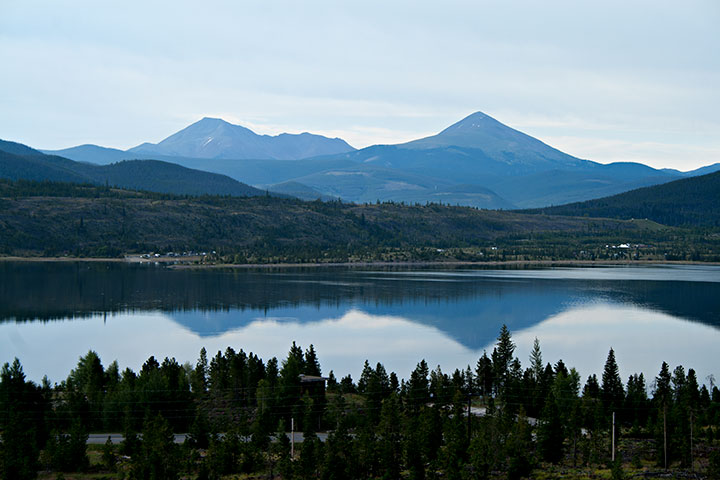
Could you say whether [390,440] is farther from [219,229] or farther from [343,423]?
[219,229]

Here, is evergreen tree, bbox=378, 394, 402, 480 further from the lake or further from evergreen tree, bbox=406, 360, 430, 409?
the lake

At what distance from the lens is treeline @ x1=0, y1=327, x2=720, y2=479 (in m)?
28.3

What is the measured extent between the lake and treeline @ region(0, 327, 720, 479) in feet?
32.7

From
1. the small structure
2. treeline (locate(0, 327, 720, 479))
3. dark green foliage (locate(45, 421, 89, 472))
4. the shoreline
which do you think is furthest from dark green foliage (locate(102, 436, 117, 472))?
the shoreline

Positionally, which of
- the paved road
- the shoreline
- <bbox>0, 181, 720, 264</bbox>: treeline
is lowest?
the paved road

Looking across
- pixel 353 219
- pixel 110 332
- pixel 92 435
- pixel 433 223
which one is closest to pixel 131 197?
pixel 353 219

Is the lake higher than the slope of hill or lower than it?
lower

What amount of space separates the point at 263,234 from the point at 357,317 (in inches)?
4013

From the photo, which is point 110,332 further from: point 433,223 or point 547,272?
point 433,223

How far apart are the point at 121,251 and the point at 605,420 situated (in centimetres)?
12303

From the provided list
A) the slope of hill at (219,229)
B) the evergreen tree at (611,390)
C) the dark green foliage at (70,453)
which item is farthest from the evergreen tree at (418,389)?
the slope of hill at (219,229)

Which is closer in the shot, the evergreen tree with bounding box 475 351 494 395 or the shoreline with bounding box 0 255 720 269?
the evergreen tree with bounding box 475 351 494 395

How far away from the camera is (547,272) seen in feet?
410

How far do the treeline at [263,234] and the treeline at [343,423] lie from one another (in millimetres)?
100473
